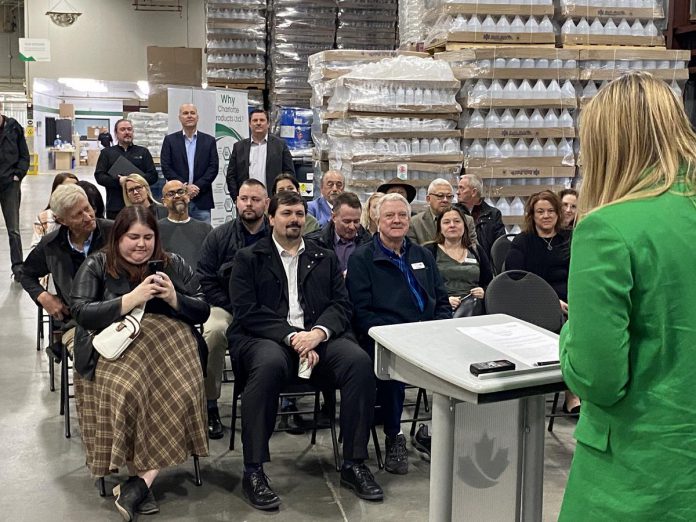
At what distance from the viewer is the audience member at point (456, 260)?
478 cm

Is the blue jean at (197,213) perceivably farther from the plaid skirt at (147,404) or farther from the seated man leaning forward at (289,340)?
the plaid skirt at (147,404)

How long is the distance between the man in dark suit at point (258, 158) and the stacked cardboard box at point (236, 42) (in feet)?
10.0

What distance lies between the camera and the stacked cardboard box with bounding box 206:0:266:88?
972 centimetres

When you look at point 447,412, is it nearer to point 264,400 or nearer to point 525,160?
point 264,400

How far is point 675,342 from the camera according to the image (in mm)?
1554

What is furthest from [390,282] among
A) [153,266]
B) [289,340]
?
[153,266]

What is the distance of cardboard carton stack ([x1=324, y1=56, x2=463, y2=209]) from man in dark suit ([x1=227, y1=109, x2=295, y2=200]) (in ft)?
2.38

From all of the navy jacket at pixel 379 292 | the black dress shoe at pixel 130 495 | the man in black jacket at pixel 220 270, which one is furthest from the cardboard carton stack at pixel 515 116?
the black dress shoe at pixel 130 495

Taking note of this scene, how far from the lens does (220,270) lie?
4473 mm

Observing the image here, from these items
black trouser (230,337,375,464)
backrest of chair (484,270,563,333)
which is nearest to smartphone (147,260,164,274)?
black trouser (230,337,375,464)

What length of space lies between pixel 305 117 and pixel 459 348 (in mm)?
7664

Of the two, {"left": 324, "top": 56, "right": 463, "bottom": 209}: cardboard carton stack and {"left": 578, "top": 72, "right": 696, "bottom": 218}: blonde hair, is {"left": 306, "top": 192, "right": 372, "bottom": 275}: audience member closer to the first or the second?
{"left": 324, "top": 56, "right": 463, "bottom": 209}: cardboard carton stack

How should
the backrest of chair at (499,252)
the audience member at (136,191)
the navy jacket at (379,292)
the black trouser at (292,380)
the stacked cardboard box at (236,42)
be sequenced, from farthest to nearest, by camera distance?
1. the stacked cardboard box at (236,42)
2. the audience member at (136,191)
3. the backrest of chair at (499,252)
4. the navy jacket at (379,292)
5. the black trouser at (292,380)

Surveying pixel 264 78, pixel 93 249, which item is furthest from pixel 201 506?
pixel 264 78
